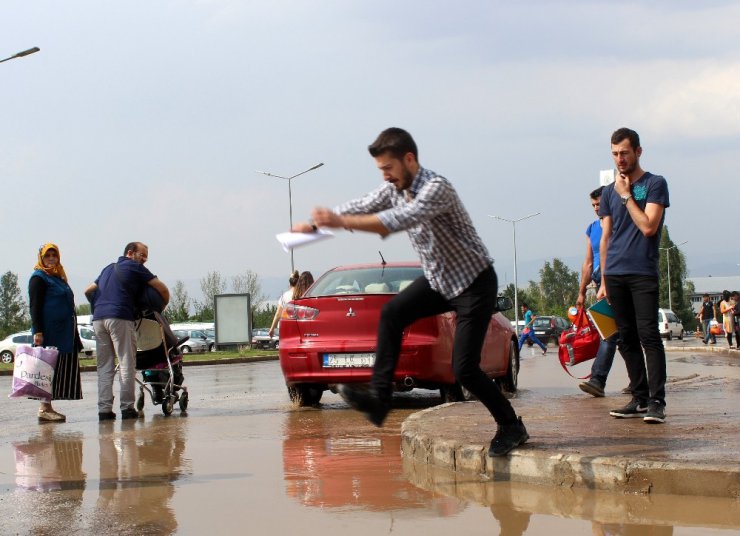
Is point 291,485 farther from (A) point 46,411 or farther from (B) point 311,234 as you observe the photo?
(A) point 46,411

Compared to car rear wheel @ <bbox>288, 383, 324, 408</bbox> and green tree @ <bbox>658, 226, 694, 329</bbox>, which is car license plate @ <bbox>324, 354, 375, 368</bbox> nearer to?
car rear wheel @ <bbox>288, 383, 324, 408</bbox>

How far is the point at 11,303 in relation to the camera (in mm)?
129125

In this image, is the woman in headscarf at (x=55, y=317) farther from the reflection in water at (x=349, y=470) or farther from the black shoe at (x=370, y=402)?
the black shoe at (x=370, y=402)

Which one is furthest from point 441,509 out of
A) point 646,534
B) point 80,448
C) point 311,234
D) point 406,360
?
point 406,360

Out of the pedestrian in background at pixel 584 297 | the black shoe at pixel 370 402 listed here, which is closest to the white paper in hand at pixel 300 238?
the black shoe at pixel 370 402


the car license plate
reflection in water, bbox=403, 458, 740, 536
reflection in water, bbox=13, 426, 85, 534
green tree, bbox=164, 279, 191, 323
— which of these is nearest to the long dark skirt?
reflection in water, bbox=13, 426, 85, 534

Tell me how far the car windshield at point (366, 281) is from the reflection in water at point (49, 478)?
2889 millimetres

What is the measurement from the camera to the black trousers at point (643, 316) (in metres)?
7.25

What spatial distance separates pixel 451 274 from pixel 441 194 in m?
0.50

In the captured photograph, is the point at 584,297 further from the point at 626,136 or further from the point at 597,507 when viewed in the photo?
the point at 597,507

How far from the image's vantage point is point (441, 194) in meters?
5.64

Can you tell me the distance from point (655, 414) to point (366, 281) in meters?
4.22

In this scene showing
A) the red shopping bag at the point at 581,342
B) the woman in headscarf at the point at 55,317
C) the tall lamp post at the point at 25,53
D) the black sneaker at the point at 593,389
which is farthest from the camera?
the tall lamp post at the point at 25,53

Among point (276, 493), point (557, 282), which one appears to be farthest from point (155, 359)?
point (557, 282)
